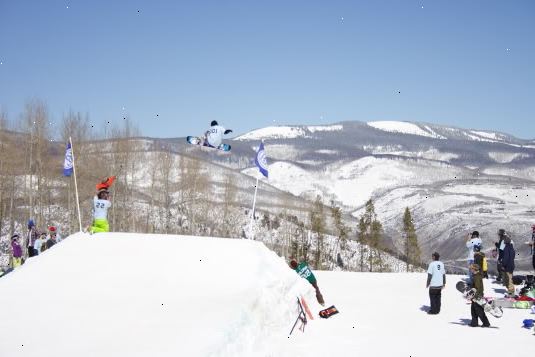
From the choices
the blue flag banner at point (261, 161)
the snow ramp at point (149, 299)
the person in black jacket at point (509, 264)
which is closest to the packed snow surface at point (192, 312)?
the snow ramp at point (149, 299)

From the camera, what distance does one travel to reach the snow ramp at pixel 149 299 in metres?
8.34

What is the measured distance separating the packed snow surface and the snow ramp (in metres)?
0.02

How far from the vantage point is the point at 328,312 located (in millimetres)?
14320

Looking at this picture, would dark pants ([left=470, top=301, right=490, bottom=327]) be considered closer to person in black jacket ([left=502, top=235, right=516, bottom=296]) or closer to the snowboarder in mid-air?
person in black jacket ([left=502, top=235, right=516, bottom=296])

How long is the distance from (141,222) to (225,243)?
4630 cm

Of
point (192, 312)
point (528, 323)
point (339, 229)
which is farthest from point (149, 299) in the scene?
point (339, 229)

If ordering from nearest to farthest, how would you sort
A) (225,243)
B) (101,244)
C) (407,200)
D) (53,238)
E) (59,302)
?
(59,302) < (101,244) < (225,243) < (53,238) < (407,200)

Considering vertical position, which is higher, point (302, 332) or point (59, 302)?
point (59, 302)

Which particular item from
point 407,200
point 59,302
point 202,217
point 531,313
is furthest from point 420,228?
point 59,302

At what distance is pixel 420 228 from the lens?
5556 inches

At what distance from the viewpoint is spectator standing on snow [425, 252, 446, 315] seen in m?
15.1

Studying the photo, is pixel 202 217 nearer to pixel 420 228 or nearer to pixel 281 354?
pixel 281 354

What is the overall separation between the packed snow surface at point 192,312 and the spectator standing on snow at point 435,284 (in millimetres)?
298

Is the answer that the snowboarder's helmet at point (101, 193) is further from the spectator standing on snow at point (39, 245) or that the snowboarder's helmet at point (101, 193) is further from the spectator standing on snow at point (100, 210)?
the spectator standing on snow at point (39, 245)
